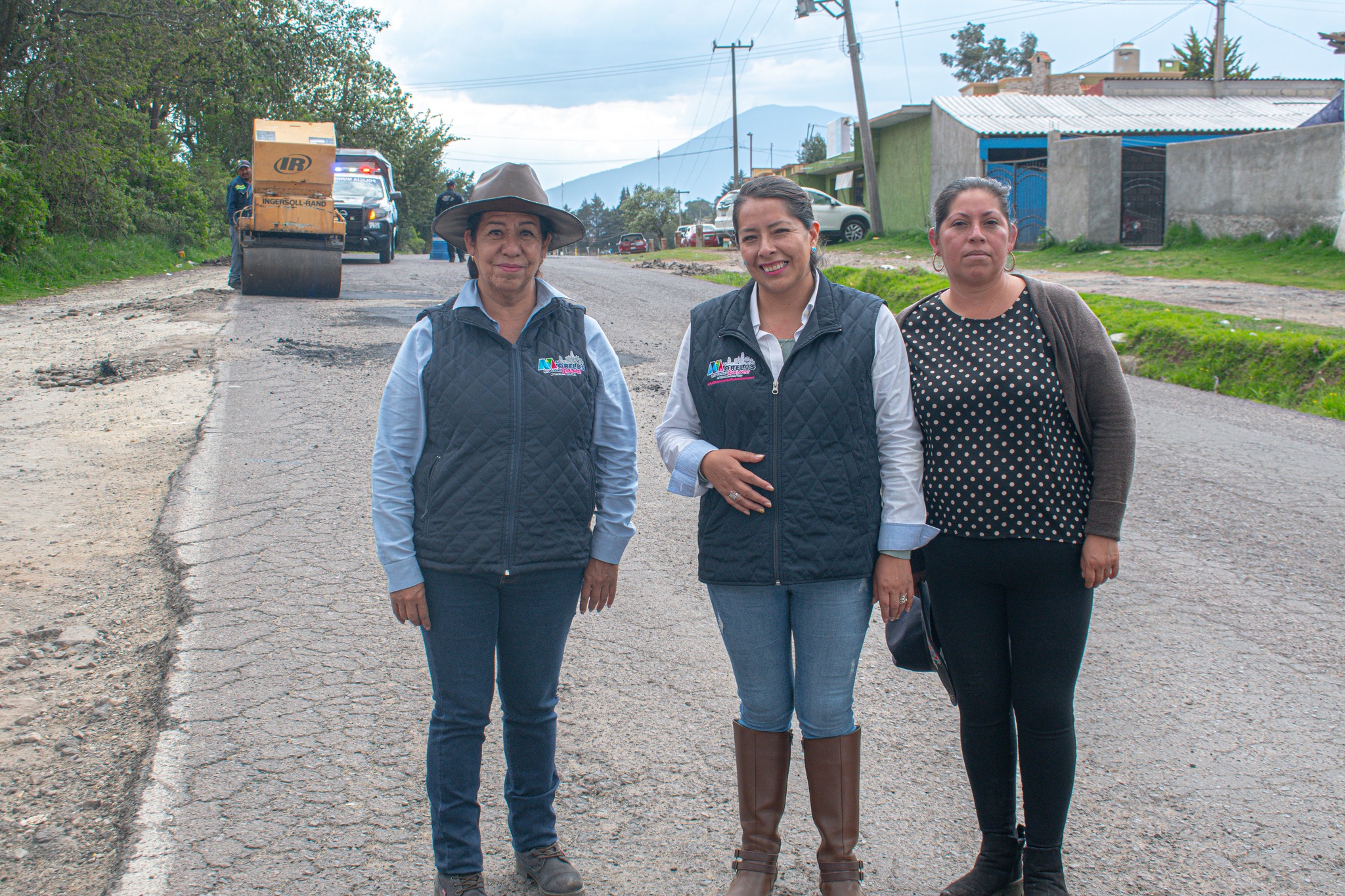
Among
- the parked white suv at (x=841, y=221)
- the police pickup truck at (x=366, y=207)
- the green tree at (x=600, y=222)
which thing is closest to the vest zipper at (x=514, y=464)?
the police pickup truck at (x=366, y=207)

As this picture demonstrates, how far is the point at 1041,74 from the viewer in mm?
38875

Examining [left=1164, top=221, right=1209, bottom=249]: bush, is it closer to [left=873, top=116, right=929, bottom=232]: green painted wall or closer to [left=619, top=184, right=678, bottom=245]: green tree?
[left=873, top=116, right=929, bottom=232]: green painted wall

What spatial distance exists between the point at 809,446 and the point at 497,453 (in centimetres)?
80

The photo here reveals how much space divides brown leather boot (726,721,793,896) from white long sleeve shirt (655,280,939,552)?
611mm

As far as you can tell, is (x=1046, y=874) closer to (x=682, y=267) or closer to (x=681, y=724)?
(x=681, y=724)

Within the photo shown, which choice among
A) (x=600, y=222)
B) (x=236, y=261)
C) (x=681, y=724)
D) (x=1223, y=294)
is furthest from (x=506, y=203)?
(x=600, y=222)

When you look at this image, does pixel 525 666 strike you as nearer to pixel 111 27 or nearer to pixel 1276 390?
pixel 1276 390

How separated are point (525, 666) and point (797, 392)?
1.03m

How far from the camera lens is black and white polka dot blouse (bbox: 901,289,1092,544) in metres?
2.62

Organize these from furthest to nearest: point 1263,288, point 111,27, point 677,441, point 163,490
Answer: point 111,27
point 1263,288
point 163,490
point 677,441

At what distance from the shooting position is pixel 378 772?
3396 millimetres

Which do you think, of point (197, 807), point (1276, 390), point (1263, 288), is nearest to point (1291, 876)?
point (197, 807)

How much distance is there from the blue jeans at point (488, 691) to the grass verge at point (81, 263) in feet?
55.1

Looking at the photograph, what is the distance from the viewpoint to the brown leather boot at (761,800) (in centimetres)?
273
